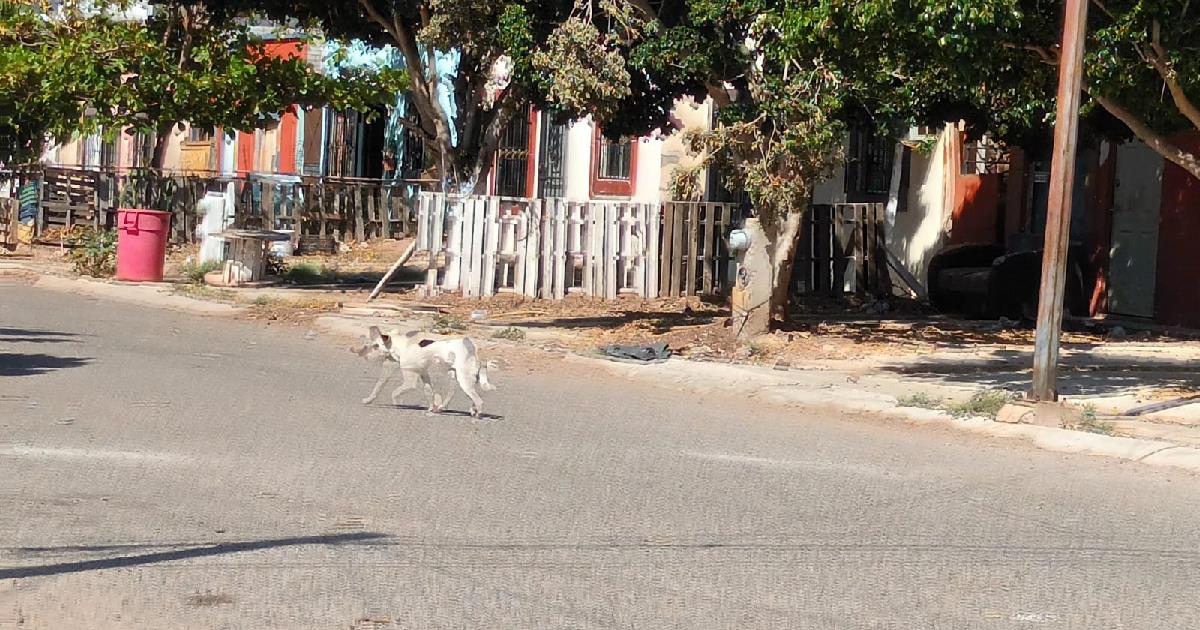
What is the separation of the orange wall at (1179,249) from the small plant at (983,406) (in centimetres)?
826

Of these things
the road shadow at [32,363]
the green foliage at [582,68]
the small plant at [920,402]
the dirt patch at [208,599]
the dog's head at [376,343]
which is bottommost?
the dirt patch at [208,599]

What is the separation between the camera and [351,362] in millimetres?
14703

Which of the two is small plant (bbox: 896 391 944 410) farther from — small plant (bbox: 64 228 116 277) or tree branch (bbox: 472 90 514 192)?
small plant (bbox: 64 228 116 277)

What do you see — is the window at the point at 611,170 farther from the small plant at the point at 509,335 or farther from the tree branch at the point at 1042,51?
the tree branch at the point at 1042,51

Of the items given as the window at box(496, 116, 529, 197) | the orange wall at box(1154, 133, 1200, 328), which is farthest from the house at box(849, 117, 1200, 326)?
the window at box(496, 116, 529, 197)

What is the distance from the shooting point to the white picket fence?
20.4m

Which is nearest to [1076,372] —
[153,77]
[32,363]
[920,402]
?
[920,402]

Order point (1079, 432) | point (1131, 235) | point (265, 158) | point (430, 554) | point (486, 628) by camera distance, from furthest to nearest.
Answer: point (265, 158) → point (1131, 235) → point (1079, 432) → point (430, 554) → point (486, 628)

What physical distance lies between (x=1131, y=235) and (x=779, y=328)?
598cm

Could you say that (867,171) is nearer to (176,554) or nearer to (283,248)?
(283,248)

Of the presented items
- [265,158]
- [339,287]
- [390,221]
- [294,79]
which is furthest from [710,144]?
[265,158]

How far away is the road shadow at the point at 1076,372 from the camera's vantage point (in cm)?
1373

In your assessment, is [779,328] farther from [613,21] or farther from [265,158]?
[265,158]

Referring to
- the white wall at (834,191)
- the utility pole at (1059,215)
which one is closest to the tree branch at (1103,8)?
the utility pole at (1059,215)
